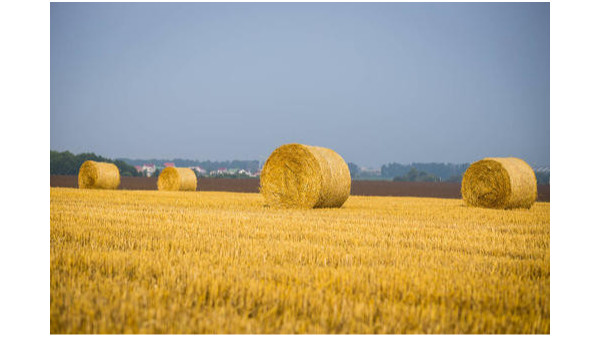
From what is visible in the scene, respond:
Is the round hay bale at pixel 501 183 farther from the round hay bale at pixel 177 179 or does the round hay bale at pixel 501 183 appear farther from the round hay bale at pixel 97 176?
the round hay bale at pixel 97 176

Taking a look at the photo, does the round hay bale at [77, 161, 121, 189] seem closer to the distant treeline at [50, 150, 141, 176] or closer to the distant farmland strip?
the distant farmland strip

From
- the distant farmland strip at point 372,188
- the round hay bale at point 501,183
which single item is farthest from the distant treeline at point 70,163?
the round hay bale at point 501,183

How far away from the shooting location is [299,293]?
352cm

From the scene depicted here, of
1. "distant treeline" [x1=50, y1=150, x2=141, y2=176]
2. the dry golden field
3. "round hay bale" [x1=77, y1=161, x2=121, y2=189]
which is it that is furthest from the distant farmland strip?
the dry golden field

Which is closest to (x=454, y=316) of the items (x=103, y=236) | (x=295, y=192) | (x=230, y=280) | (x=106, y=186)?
(x=230, y=280)

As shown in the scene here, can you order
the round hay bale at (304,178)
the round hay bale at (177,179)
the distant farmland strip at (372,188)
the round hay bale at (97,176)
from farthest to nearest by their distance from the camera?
1. the distant farmland strip at (372,188)
2. the round hay bale at (177,179)
3. the round hay bale at (97,176)
4. the round hay bale at (304,178)

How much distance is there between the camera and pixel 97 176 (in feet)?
74.1

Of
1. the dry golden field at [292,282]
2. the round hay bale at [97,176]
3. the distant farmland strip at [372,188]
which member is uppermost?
the round hay bale at [97,176]

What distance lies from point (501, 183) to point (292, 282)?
11.2m

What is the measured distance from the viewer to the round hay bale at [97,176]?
74.4 ft

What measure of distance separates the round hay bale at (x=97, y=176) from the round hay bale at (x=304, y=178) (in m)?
12.7

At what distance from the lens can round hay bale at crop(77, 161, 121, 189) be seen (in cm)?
2267

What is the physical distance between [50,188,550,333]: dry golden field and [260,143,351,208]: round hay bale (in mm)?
5389

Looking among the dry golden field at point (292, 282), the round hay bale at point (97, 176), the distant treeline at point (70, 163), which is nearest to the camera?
the dry golden field at point (292, 282)
